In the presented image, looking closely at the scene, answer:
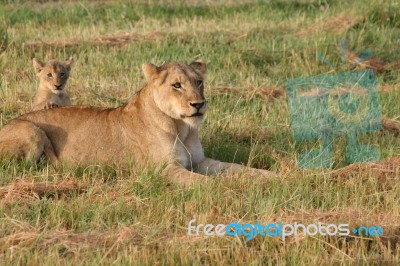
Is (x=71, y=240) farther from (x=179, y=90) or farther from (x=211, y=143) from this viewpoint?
(x=211, y=143)

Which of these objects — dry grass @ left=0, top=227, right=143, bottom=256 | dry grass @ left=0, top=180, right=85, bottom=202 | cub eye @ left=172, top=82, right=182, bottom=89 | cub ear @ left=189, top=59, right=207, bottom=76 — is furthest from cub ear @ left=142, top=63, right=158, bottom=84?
dry grass @ left=0, top=227, right=143, bottom=256

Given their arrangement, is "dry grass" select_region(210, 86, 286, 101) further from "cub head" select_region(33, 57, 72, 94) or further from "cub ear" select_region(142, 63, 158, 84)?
"cub ear" select_region(142, 63, 158, 84)

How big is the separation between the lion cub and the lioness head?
1699mm

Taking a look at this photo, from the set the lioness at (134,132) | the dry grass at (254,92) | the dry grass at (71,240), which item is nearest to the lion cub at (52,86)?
the lioness at (134,132)

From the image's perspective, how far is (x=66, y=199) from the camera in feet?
21.7

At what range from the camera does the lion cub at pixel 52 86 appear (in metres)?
8.94

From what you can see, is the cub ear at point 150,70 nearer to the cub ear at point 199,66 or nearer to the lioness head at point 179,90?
the lioness head at point 179,90

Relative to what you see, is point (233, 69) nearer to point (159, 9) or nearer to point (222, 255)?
point (159, 9)

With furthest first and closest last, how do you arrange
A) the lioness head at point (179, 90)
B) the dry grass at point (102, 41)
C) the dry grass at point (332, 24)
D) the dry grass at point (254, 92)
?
the dry grass at point (332, 24)
the dry grass at point (102, 41)
the dry grass at point (254, 92)
the lioness head at point (179, 90)

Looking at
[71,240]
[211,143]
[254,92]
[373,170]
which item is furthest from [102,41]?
[71,240]

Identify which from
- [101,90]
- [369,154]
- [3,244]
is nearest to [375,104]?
[369,154]

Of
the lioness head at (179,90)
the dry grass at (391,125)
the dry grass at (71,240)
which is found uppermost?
the lioness head at (179,90)

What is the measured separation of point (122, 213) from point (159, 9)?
28.9 feet

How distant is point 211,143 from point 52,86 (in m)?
1.68
